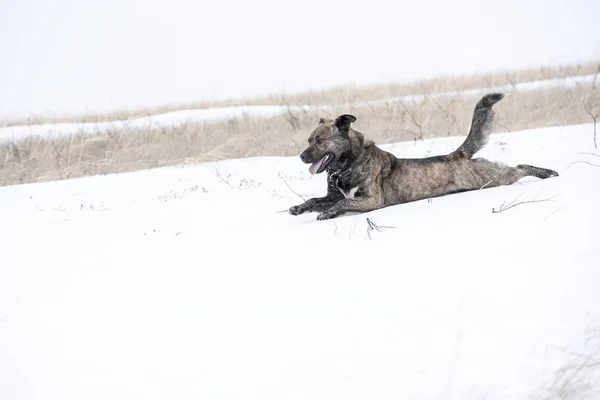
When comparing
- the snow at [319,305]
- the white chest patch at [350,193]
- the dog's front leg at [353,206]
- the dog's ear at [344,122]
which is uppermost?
the dog's ear at [344,122]

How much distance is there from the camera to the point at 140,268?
202 inches

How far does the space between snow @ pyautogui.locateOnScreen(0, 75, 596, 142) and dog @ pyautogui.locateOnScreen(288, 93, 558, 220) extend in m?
8.74

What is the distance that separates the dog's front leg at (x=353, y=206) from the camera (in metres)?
6.53

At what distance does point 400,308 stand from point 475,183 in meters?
3.61

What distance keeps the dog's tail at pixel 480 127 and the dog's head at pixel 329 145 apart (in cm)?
107

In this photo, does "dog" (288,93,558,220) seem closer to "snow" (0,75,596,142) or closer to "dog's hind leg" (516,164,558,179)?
"dog's hind leg" (516,164,558,179)

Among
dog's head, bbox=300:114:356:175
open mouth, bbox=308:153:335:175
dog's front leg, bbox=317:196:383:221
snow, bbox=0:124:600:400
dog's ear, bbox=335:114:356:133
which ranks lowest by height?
snow, bbox=0:124:600:400

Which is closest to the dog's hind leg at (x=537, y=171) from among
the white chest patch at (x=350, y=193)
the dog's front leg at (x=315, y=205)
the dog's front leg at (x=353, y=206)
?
the dog's front leg at (x=353, y=206)

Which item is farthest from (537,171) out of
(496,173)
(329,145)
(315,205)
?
(315,205)

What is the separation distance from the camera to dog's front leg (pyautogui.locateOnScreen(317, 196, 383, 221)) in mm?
6531

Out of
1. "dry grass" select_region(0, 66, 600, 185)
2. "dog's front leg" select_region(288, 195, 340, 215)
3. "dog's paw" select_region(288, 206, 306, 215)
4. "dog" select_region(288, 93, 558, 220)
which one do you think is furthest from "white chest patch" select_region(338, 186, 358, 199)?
"dry grass" select_region(0, 66, 600, 185)

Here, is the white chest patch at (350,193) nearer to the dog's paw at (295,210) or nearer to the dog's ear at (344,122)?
the dog's paw at (295,210)

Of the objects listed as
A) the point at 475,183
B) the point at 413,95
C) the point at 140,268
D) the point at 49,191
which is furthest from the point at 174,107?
the point at 140,268

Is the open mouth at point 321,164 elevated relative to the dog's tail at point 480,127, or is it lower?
lower
